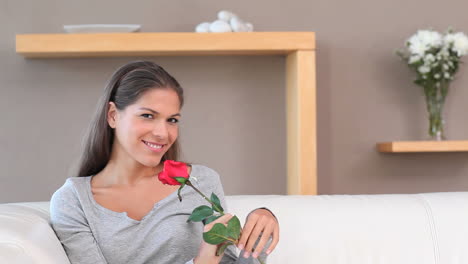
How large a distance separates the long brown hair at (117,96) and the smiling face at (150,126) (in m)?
0.02

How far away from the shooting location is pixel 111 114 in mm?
1982

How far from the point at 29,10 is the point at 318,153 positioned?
1.72 metres

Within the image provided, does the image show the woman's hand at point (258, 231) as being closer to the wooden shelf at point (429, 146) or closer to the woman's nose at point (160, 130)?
the woman's nose at point (160, 130)

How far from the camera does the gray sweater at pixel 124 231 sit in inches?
70.1

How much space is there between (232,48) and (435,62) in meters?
1.06

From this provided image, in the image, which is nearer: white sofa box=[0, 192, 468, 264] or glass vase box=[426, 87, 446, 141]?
white sofa box=[0, 192, 468, 264]

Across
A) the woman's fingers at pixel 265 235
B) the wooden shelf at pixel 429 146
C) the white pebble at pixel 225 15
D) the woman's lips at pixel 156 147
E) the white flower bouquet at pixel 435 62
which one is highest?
the white pebble at pixel 225 15

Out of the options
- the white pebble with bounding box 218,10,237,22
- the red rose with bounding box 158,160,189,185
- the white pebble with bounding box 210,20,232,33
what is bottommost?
the red rose with bounding box 158,160,189,185

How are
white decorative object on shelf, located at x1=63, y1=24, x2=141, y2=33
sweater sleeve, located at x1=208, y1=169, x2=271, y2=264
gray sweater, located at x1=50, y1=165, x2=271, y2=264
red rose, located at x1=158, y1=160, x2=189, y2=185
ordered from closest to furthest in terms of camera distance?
red rose, located at x1=158, y1=160, x2=189, y2=185 < sweater sleeve, located at x1=208, y1=169, x2=271, y2=264 < gray sweater, located at x1=50, y1=165, x2=271, y2=264 < white decorative object on shelf, located at x1=63, y1=24, x2=141, y2=33

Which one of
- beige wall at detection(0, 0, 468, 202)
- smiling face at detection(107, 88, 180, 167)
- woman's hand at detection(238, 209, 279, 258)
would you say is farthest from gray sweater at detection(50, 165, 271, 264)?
beige wall at detection(0, 0, 468, 202)

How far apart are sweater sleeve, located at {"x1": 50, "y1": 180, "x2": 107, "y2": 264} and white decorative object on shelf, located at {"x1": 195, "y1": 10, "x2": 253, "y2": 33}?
5.78 ft

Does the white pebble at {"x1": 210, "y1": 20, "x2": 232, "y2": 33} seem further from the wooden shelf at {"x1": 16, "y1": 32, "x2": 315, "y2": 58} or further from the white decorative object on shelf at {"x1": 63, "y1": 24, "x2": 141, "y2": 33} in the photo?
the white decorative object on shelf at {"x1": 63, "y1": 24, "x2": 141, "y2": 33}

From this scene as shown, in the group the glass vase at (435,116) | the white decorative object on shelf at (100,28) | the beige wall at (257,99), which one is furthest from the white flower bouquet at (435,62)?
the white decorative object on shelf at (100,28)

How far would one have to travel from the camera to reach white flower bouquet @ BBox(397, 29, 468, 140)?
11.8 feet
